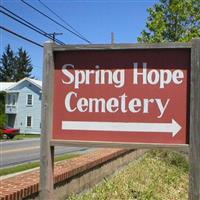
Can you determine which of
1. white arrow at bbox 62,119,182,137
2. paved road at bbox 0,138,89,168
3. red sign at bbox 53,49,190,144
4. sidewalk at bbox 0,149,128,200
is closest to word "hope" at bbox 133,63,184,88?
red sign at bbox 53,49,190,144

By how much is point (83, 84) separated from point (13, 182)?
2155mm

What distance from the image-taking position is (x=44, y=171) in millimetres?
4188

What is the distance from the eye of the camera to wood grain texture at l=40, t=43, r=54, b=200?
4.17 meters

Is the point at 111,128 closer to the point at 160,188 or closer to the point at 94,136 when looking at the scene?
the point at 94,136

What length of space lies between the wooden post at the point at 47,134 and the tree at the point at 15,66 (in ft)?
379

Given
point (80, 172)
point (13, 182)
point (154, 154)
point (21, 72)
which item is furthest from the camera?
point (21, 72)

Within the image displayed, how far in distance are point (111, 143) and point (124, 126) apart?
17 cm

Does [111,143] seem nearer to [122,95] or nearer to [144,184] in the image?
[122,95]

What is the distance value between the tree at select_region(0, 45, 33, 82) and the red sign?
115637mm

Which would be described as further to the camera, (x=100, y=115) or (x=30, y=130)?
(x=30, y=130)

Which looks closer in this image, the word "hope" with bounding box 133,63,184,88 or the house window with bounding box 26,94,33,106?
the word "hope" with bounding box 133,63,184,88

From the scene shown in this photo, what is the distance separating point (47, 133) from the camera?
13.7ft

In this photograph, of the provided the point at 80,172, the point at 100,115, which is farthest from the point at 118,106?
the point at 80,172

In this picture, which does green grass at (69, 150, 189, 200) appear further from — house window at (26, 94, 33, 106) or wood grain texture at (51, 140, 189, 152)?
house window at (26, 94, 33, 106)
